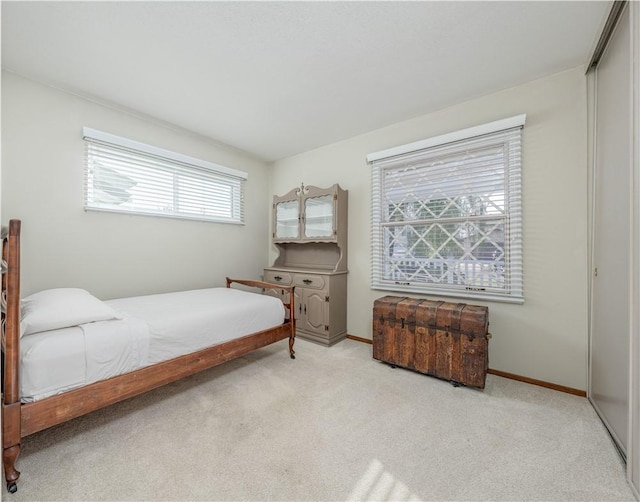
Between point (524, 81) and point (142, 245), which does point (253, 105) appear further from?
point (524, 81)

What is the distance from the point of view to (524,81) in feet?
7.77

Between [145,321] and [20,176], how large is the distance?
1.75m

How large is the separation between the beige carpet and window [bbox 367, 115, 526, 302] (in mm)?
976

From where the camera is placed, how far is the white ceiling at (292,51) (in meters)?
1.67

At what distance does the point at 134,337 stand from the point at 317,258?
2471 millimetres

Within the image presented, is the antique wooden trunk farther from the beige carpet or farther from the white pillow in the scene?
the white pillow

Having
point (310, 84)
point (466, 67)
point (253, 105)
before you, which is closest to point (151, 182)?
point (253, 105)

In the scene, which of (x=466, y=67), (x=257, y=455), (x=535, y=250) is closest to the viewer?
(x=257, y=455)

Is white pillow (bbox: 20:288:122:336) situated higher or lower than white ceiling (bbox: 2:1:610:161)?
lower

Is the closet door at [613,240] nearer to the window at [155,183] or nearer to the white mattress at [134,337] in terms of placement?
the white mattress at [134,337]

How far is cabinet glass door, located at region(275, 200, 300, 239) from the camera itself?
3.80 meters

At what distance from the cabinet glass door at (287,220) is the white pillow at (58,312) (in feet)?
7.68

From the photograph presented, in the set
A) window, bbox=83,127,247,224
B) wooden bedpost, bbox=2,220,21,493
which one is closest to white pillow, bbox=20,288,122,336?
wooden bedpost, bbox=2,220,21,493

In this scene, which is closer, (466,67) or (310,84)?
(466,67)
